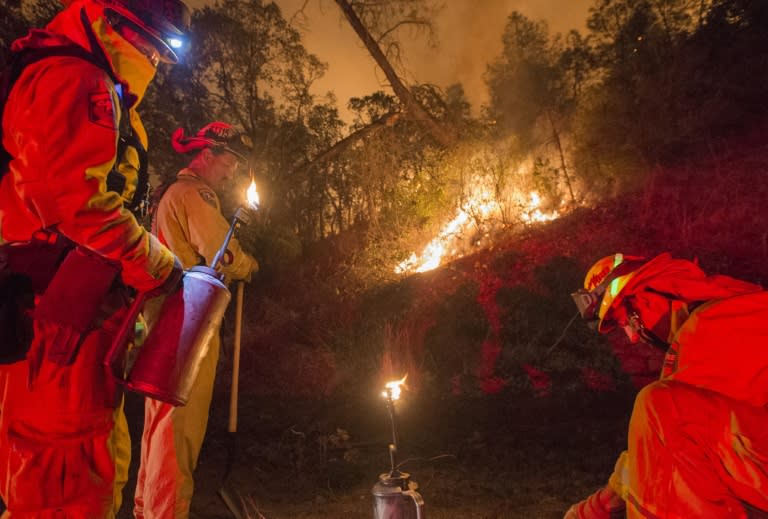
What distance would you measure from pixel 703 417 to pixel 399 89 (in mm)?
10775

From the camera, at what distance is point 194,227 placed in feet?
9.93

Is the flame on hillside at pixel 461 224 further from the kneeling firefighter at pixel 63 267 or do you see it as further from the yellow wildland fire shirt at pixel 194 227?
the kneeling firefighter at pixel 63 267

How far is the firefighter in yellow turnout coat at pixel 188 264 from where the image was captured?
2.62 m

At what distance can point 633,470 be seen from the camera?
202 centimetres

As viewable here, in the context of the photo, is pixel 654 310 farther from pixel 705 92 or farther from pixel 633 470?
pixel 705 92

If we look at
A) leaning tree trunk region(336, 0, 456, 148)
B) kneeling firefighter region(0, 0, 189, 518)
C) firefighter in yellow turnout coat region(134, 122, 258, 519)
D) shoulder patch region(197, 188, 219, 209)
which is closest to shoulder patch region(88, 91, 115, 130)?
kneeling firefighter region(0, 0, 189, 518)

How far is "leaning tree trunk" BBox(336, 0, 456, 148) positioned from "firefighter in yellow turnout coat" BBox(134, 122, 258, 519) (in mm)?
8654

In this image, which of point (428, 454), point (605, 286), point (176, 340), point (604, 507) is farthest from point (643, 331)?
point (428, 454)

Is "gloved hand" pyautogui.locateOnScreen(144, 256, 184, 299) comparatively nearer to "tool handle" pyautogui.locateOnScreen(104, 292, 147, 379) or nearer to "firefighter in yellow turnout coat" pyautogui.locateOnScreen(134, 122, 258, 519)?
"tool handle" pyautogui.locateOnScreen(104, 292, 147, 379)

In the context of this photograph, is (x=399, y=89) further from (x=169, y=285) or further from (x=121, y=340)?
(x=121, y=340)

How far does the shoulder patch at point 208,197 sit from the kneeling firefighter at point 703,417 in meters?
2.73

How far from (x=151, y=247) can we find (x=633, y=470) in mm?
2324

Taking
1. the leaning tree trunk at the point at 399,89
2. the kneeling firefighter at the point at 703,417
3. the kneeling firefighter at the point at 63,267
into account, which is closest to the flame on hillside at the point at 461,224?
the leaning tree trunk at the point at 399,89

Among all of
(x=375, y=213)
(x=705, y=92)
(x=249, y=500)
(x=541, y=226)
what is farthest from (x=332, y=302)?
(x=705, y=92)
